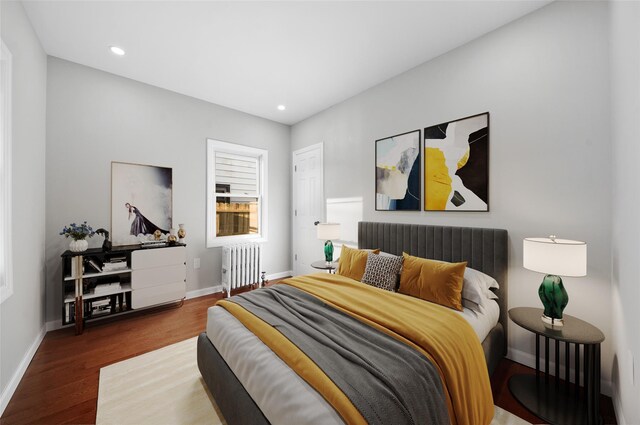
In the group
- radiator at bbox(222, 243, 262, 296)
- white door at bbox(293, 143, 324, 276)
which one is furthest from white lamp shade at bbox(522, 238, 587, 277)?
radiator at bbox(222, 243, 262, 296)

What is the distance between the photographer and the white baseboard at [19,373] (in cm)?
173

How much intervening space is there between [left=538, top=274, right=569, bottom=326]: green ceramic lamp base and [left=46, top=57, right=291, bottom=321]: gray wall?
394 centimetres

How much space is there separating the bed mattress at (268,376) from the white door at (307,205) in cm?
263

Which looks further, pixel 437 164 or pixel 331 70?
pixel 331 70

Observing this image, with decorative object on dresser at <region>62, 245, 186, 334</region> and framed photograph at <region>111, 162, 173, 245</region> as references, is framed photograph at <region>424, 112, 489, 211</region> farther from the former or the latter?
framed photograph at <region>111, 162, 173, 245</region>

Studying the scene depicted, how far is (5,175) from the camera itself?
185 centimetres

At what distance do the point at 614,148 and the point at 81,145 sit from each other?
4934 mm

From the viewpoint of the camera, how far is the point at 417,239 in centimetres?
286

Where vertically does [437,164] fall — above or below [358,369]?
above

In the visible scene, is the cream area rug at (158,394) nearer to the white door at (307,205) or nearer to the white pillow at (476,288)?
the white pillow at (476,288)

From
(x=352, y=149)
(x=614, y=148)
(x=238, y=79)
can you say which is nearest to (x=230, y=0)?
(x=238, y=79)

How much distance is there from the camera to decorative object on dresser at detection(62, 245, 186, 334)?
8.85 feet

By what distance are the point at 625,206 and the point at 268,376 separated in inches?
84.3

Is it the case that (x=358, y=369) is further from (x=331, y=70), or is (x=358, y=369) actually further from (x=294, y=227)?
(x=294, y=227)
